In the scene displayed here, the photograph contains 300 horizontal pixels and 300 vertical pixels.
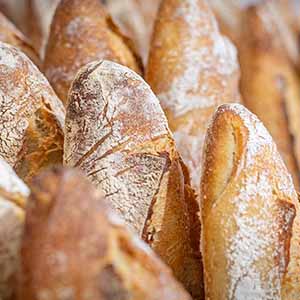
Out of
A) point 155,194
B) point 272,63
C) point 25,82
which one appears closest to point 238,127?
point 155,194

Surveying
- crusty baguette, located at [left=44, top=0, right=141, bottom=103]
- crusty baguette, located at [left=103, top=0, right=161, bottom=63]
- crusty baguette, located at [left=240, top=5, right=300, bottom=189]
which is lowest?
crusty baguette, located at [left=240, top=5, right=300, bottom=189]

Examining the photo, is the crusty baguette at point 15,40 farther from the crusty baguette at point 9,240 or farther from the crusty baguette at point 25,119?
the crusty baguette at point 9,240

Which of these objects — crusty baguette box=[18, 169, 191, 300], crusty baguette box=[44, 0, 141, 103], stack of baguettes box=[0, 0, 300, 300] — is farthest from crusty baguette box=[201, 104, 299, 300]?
crusty baguette box=[44, 0, 141, 103]

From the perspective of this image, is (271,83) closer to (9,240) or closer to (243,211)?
(243,211)

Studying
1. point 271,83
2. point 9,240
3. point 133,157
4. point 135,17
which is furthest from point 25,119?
point 135,17

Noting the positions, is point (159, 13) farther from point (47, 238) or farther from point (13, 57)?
point (47, 238)

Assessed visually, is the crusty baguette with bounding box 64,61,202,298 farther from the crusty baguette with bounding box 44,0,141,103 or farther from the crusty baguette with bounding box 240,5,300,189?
the crusty baguette with bounding box 240,5,300,189
